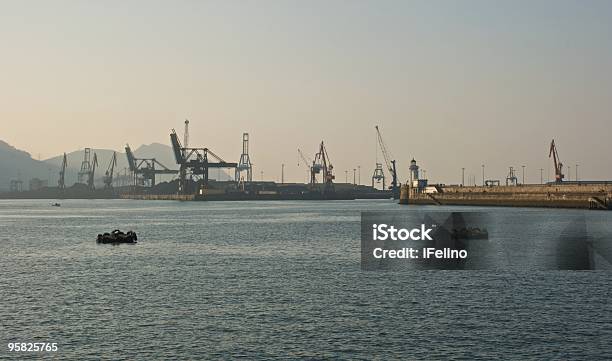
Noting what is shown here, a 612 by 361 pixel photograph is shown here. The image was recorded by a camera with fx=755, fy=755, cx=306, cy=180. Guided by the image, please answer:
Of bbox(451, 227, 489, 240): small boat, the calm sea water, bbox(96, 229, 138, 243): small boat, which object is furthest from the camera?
bbox(451, 227, 489, 240): small boat

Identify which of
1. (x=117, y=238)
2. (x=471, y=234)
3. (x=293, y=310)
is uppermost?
(x=471, y=234)

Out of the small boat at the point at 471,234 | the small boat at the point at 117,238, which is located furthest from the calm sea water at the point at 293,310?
the small boat at the point at 471,234

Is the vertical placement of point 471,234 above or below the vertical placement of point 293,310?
above

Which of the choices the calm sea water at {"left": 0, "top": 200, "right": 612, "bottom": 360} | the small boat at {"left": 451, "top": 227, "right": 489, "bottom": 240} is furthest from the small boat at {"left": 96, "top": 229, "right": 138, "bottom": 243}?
the small boat at {"left": 451, "top": 227, "right": 489, "bottom": 240}

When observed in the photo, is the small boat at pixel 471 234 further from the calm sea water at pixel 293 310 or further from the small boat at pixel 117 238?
the small boat at pixel 117 238

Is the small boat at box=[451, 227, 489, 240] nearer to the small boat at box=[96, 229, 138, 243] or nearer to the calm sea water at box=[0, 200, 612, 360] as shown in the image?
the calm sea water at box=[0, 200, 612, 360]

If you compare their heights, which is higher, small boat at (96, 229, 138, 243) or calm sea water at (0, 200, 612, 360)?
small boat at (96, 229, 138, 243)

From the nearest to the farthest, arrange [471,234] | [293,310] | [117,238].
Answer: [293,310] < [117,238] < [471,234]

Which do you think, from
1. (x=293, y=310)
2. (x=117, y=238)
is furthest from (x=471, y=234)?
(x=293, y=310)

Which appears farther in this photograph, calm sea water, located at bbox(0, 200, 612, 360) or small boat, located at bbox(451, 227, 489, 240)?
small boat, located at bbox(451, 227, 489, 240)

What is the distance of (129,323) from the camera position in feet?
133

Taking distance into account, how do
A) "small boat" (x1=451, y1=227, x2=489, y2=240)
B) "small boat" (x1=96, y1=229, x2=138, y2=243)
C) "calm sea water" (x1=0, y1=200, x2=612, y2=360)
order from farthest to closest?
"small boat" (x1=451, y1=227, x2=489, y2=240)
"small boat" (x1=96, y1=229, x2=138, y2=243)
"calm sea water" (x1=0, y1=200, x2=612, y2=360)

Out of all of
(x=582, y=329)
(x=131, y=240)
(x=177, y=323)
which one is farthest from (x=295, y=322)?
(x=131, y=240)

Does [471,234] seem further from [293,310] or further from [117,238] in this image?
[293,310]
